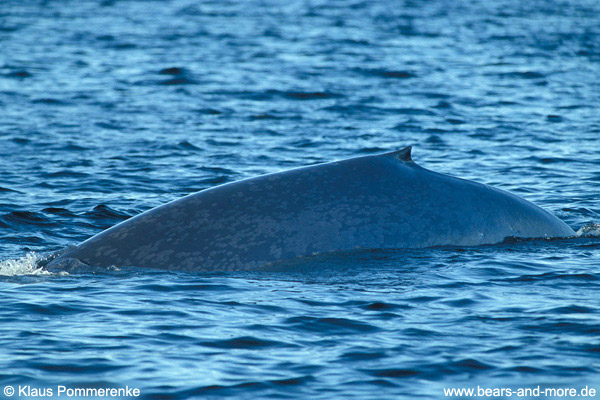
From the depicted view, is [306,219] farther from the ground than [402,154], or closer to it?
closer to it

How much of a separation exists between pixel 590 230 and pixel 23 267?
695 centimetres

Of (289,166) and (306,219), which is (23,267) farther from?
(289,166)

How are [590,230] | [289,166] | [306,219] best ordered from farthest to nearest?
[289,166] → [590,230] → [306,219]

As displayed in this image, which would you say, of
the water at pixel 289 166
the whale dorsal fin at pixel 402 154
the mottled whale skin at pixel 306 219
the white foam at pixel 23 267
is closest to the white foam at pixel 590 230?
the water at pixel 289 166

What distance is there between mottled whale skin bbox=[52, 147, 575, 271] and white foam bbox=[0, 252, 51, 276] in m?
0.58

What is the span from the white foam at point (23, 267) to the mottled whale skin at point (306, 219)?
1.91 feet

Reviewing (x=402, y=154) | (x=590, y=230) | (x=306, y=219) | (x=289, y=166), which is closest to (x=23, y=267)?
(x=306, y=219)

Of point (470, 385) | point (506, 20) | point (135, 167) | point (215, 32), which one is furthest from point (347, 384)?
point (506, 20)

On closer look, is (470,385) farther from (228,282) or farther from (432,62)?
(432,62)

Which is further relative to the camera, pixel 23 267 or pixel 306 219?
pixel 23 267

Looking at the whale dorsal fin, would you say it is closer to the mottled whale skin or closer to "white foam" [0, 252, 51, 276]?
the mottled whale skin

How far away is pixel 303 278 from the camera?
31.7 feet

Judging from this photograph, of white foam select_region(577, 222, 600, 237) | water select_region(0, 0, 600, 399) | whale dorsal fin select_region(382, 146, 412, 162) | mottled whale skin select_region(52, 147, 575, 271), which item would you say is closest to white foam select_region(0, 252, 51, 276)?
water select_region(0, 0, 600, 399)

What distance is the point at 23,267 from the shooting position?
33.9ft
